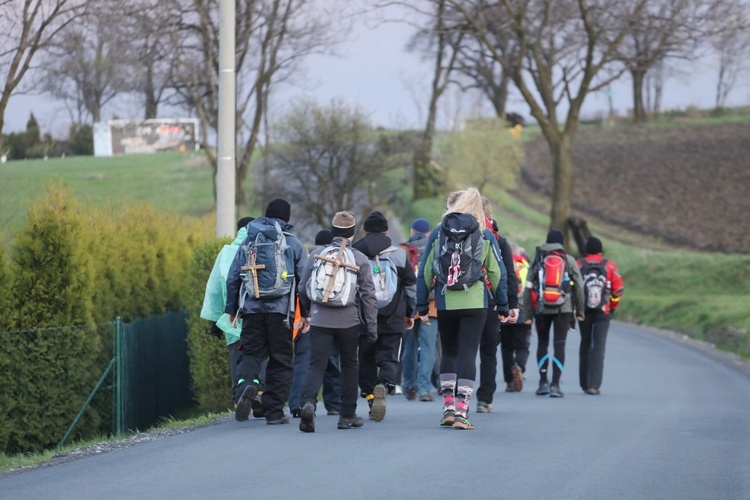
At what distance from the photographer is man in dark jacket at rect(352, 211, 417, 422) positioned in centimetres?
1118

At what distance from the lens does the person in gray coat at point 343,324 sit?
33.8 ft

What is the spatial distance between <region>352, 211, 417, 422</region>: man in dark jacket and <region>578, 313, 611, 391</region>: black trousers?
4007mm

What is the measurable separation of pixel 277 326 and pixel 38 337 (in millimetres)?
3859

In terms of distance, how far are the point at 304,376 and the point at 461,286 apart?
229 centimetres

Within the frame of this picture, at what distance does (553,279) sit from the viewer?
14352 mm

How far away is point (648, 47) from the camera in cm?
3556

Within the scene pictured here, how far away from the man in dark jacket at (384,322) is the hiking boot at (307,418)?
99 cm

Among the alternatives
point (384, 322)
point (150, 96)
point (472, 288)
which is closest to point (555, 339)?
point (384, 322)

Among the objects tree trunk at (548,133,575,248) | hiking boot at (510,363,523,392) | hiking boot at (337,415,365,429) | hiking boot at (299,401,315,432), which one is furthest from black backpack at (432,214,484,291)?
tree trunk at (548,133,575,248)

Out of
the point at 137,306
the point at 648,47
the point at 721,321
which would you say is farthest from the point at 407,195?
the point at 137,306

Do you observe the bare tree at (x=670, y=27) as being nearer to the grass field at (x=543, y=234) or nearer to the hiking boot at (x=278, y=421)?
the grass field at (x=543, y=234)

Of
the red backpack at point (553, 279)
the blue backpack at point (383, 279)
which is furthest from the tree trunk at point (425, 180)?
the blue backpack at point (383, 279)

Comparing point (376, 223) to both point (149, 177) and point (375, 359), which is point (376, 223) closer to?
point (375, 359)

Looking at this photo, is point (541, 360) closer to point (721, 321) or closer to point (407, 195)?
point (721, 321)
